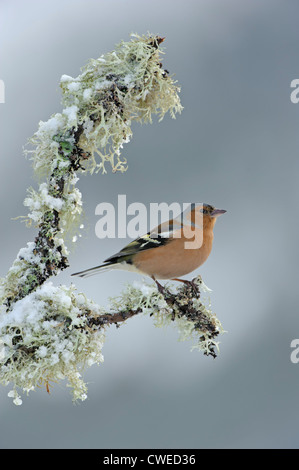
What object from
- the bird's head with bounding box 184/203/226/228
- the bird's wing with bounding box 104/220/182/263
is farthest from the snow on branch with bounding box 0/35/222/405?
the bird's head with bounding box 184/203/226/228

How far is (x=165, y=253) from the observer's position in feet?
5.94

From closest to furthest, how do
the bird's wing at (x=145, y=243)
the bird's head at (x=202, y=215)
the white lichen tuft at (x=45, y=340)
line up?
1. the white lichen tuft at (x=45, y=340)
2. the bird's wing at (x=145, y=243)
3. the bird's head at (x=202, y=215)

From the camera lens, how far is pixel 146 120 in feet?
5.51

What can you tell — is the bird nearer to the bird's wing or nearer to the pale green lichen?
the bird's wing

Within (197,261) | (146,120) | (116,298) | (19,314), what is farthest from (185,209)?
(19,314)

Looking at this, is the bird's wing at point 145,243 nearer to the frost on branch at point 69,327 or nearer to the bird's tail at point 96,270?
the bird's tail at point 96,270

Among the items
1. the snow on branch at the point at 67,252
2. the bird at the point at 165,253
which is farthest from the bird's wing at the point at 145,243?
the snow on branch at the point at 67,252

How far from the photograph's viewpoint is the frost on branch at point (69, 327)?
149 centimetres

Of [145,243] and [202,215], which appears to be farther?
[202,215]

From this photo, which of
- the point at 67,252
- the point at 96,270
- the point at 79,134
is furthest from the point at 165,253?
the point at 79,134

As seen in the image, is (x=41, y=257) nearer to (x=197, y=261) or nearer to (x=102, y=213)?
(x=102, y=213)

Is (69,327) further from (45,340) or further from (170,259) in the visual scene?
(170,259)

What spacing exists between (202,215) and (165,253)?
27cm

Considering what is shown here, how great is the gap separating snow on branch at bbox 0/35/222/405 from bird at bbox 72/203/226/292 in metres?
0.14
